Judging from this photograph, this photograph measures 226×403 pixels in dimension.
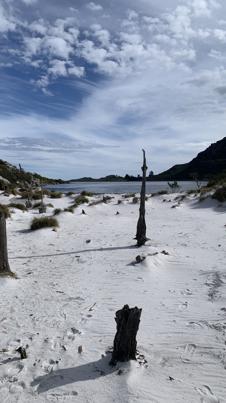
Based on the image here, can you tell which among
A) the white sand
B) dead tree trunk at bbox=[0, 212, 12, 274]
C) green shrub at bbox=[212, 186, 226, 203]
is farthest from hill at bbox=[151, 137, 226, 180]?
dead tree trunk at bbox=[0, 212, 12, 274]

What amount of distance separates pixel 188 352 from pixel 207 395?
999mm

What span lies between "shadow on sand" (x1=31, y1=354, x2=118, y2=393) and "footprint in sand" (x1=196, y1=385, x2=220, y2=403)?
3.70 feet

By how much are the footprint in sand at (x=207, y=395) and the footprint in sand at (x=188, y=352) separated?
0.65 meters

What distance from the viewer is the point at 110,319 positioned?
651 cm

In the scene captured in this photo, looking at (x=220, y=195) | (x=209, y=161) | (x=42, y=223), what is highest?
(x=209, y=161)

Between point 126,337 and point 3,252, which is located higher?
point 3,252

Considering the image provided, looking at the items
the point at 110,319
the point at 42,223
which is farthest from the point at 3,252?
the point at 42,223

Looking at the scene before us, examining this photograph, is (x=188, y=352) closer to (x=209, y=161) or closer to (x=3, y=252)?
(x=3, y=252)

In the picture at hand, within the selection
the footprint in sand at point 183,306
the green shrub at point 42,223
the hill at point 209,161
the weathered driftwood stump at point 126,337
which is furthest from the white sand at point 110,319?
the hill at point 209,161

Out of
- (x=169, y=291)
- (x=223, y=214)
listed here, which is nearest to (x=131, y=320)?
(x=169, y=291)

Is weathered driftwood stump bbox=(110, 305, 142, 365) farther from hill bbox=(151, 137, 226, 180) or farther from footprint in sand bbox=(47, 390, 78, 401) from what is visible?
hill bbox=(151, 137, 226, 180)

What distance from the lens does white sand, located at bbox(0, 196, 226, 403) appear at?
441cm

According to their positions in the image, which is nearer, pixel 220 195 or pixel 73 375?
pixel 73 375

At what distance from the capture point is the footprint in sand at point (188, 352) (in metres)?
5.00
